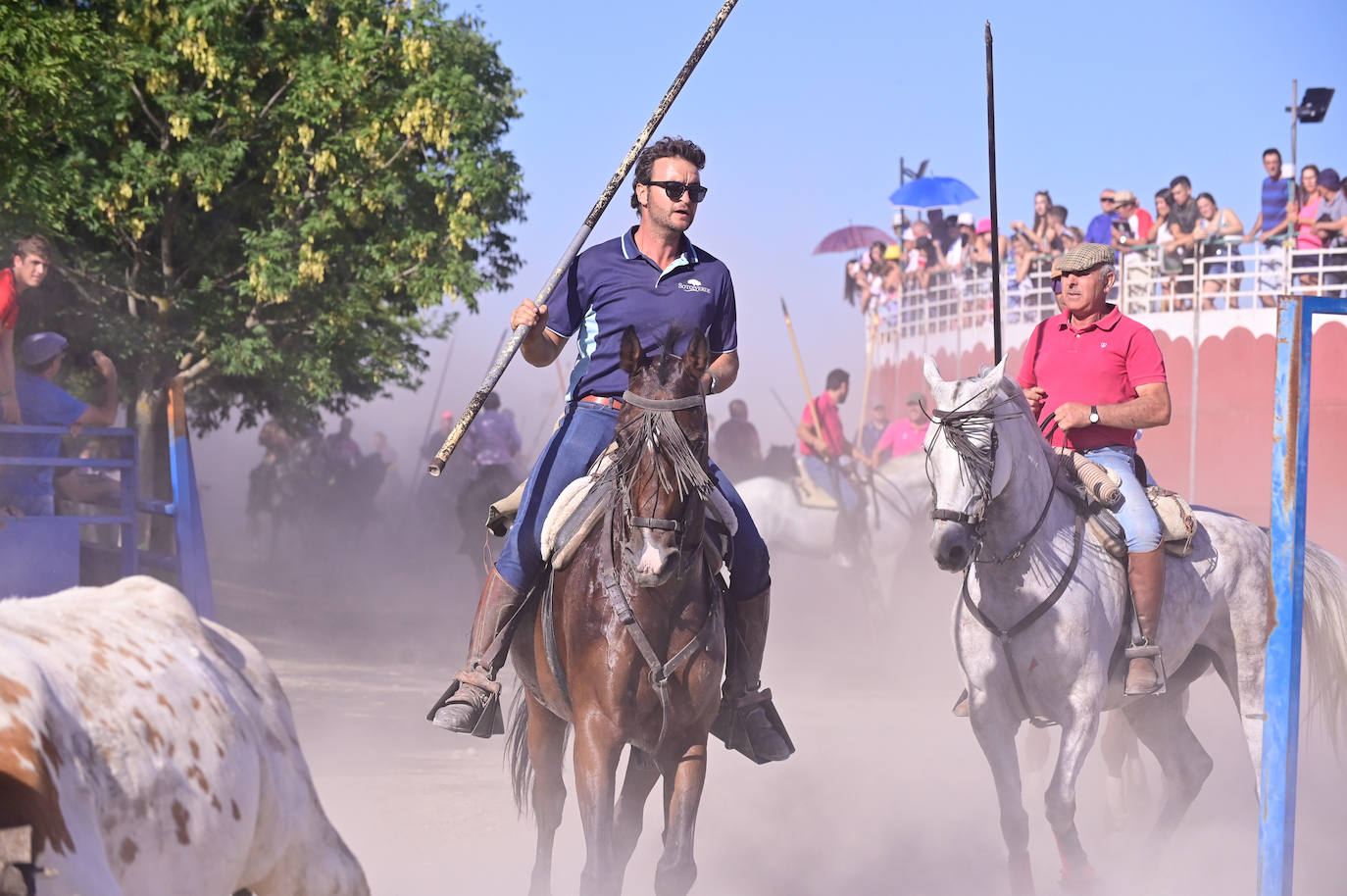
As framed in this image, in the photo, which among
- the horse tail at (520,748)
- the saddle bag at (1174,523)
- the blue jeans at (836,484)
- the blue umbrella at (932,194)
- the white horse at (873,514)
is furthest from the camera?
the blue umbrella at (932,194)

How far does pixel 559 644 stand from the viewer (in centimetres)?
540

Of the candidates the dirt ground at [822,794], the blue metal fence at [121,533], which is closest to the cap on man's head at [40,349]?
the blue metal fence at [121,533]

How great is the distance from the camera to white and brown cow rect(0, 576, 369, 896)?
2.18 m

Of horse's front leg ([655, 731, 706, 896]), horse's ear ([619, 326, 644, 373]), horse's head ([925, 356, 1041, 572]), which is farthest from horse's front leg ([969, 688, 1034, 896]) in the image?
horse's ear ([619, 326, 644, 373])

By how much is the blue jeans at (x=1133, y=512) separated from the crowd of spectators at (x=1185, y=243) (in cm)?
1045

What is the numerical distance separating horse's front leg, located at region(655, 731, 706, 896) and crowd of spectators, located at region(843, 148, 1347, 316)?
13.3 metres

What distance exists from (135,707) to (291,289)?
1283cm

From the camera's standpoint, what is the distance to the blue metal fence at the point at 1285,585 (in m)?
5.25

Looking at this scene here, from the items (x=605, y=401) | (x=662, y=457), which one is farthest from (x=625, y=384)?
(x=662, y=457)

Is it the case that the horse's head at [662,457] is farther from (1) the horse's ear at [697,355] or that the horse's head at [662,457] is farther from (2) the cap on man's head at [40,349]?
(2) the cap on man's head at [40,349]

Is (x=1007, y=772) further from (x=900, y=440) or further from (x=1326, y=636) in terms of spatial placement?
(x=900, y=440)

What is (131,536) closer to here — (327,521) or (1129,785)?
(1129,785)

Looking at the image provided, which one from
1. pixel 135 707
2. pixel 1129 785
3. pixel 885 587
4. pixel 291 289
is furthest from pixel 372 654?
pixel 135 707

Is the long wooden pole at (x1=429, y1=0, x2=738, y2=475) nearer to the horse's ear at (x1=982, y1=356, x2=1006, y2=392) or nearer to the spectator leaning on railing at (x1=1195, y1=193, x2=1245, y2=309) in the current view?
the horse's ear at (x1=982, y1=356, x2=1006, y2=392)
